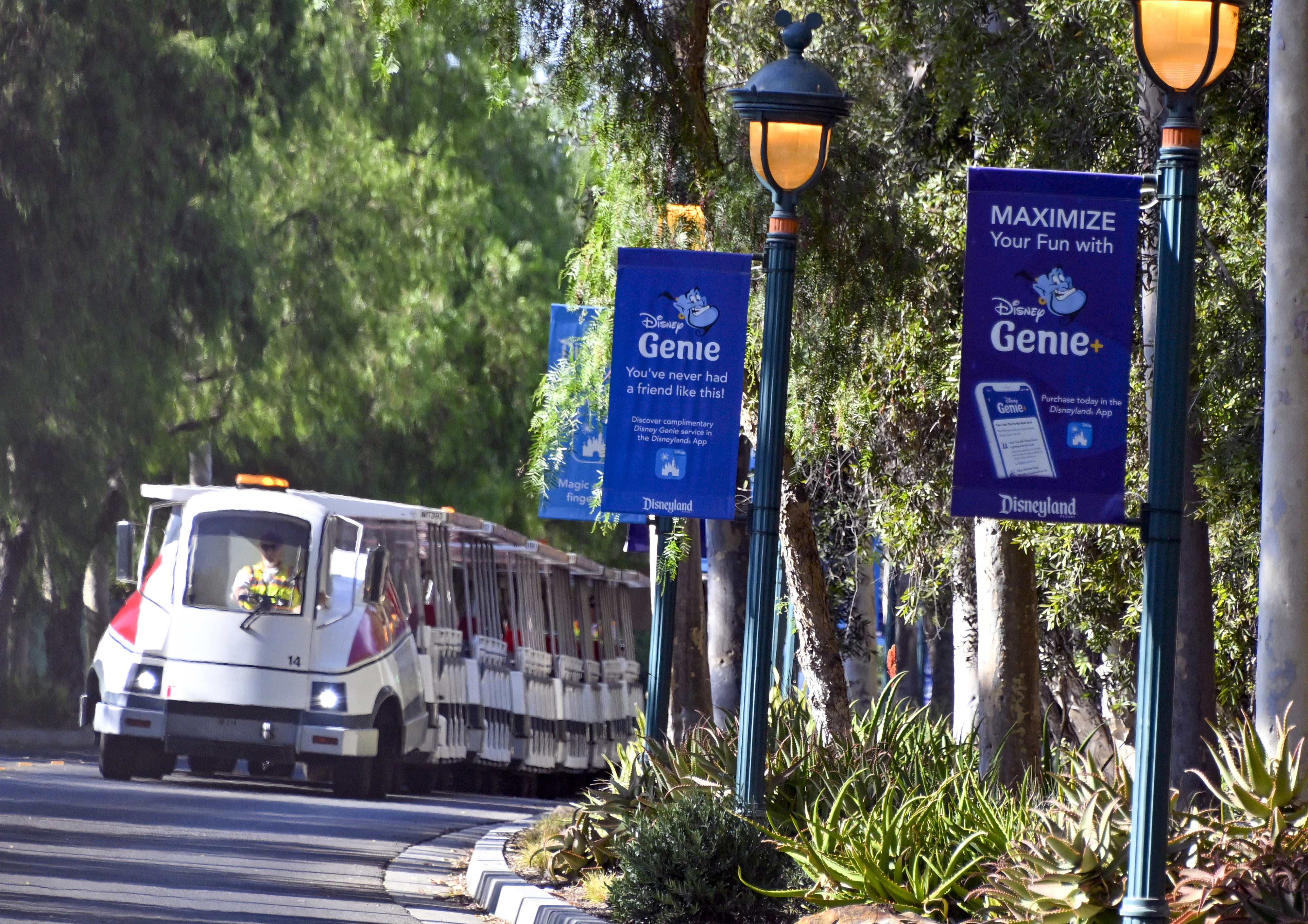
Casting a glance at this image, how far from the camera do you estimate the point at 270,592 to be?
19.1m

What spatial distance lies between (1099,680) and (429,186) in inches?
766

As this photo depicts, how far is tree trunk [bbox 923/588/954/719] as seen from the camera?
29156mm

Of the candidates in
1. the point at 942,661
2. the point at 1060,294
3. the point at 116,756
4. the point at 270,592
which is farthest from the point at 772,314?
the point at 942,661

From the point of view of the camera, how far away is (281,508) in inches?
768

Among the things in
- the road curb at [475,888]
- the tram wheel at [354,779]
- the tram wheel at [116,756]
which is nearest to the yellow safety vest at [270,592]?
the tram wheel at [354,779]

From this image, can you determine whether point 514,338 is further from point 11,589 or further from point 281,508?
point 281,508

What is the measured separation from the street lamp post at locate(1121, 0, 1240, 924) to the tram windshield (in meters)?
12.6

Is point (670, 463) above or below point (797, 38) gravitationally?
below

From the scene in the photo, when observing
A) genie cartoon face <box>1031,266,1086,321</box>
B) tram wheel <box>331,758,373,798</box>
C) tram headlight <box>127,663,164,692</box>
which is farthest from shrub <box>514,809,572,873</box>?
genie cartoon face <box>1031,266,1086,321</box>

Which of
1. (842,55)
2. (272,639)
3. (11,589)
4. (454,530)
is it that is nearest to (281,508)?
(272,639)

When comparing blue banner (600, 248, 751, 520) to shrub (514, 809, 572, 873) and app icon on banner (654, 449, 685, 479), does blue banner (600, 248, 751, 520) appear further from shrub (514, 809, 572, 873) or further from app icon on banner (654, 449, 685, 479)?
shrub (514, 809, 572, 873)

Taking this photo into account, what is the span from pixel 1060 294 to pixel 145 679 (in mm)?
12971

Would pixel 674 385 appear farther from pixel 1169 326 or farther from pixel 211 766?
pixel 211 766

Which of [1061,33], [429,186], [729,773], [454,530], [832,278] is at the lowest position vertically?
[729,773]
